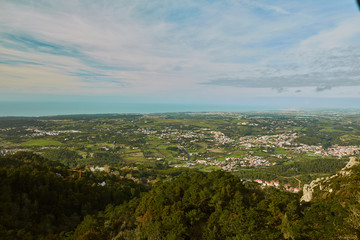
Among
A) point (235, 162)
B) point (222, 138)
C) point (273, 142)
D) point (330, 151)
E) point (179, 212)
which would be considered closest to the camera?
point (179, 212)

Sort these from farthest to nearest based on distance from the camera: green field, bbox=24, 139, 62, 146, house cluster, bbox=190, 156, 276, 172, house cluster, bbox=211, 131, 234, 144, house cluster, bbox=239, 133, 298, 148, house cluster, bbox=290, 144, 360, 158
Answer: house cluster, bbox=211, 131, 234, 144
house cluster, bbox=239, 133, 298, 148
green field, bbox=24, 139, 62, 146
house cluster, bbox=290, 144, 360, 158
house cluster, bbox=190, 156, 276, 172

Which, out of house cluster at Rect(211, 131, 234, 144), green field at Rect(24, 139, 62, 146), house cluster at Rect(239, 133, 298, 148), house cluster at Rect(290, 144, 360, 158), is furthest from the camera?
house cluster at Rect(211, 131, 234, 144)

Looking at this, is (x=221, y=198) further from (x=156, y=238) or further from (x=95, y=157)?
(x=95, y=157)

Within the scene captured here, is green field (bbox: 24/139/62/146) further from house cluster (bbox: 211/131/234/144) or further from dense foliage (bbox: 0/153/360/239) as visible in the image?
house cluster (bbox: 211/131/234/144)

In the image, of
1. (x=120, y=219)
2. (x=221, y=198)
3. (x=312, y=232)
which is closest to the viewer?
(x=312, y=232)

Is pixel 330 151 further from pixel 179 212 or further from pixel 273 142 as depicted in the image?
pixel 179 212

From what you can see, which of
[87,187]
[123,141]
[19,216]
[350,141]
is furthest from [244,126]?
[19,216]

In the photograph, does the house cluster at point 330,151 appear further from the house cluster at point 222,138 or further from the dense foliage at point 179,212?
the dense foliage at point 179,212

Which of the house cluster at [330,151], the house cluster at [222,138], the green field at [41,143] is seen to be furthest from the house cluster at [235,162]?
the green field at [41,143]

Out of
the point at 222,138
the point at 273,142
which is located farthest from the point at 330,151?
the point at 222,138

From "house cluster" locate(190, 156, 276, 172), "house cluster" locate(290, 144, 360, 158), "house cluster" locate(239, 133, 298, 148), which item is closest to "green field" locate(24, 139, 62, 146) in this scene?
"house cluster" locate(190, 156, 276, 172)

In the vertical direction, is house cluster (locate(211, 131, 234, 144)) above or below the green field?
below
